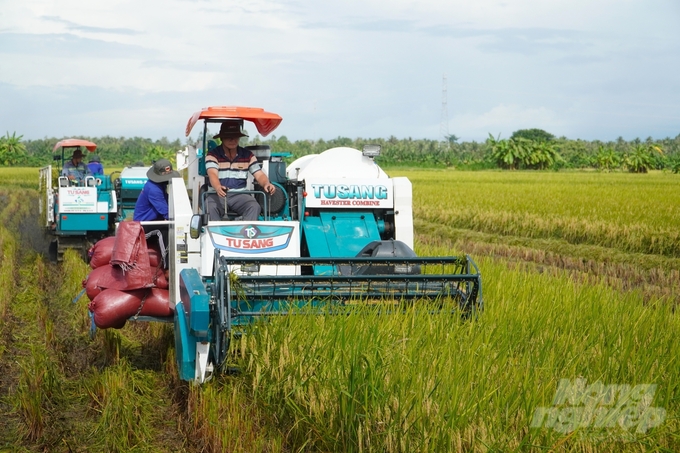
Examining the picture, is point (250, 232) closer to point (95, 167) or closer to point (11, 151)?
point (95, 167)

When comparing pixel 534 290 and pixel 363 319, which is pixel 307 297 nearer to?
pixel 363 319

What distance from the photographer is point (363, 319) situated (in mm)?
5480

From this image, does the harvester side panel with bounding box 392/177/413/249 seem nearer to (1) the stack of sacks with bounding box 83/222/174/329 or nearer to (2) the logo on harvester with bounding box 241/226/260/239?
(2) the logo on harvester with bounding box 241/226/260/239

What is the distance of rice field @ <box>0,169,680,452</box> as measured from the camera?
159 inches

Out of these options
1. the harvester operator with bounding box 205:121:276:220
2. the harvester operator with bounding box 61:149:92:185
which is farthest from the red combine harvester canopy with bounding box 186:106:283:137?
the harvester operator with bounding box 61:149:92:185

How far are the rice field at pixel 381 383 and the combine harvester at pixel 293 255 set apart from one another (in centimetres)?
30

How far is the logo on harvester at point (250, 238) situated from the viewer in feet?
23.2

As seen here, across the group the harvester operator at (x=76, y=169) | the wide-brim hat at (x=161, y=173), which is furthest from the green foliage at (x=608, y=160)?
the wide-brim hat at (x=161, y=173)

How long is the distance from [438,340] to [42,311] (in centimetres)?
562

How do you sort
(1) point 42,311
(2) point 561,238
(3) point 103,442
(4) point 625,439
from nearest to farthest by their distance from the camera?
1. (4) point 625,439
2. (3) point 103,442
3. (1) point 42,311
4. (2) point 561,238

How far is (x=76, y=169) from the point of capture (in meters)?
15.8

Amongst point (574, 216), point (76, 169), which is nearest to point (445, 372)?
point (76, 169)

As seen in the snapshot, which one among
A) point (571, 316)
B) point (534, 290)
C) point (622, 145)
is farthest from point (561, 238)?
point (622, 145)

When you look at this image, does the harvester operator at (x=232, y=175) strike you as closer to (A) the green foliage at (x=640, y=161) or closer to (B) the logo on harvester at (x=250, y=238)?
(B) the logo on harvester at (x=250, y=238)
